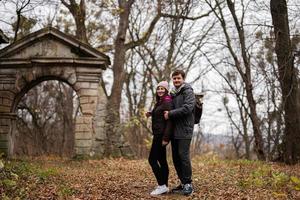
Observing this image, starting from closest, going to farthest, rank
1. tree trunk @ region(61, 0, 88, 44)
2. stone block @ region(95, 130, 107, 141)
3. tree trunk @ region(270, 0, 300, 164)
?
tree trunk @ region(270, 0, 300, 164) < stone block @ region(95, 130, 107, 141) < tree trunk @ region(61, 0, 88, 44)

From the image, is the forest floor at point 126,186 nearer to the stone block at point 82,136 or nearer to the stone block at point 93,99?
the stone block at point 82,136

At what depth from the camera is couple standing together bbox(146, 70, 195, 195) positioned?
5961 mm

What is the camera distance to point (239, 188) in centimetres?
681

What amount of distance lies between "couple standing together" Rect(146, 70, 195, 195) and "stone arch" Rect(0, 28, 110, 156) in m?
7.30

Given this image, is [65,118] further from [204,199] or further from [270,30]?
[204,199]

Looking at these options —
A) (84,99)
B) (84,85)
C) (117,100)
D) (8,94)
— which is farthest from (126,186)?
(117,100)

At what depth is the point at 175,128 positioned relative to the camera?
19.9ft

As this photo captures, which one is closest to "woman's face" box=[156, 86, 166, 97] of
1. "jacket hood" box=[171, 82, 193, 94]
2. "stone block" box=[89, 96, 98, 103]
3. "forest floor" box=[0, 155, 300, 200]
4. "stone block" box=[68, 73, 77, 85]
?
"jacket hood" box=[171, 82, 193, 94]

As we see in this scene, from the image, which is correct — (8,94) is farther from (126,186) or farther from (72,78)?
(126,186)

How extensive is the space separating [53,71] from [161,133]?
327 inches

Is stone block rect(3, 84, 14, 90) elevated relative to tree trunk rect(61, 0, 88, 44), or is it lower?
lower

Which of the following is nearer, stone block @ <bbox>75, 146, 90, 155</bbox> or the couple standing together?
the couple standing together

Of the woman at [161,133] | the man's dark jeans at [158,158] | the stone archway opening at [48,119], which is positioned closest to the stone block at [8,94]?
the woman at [161,133]

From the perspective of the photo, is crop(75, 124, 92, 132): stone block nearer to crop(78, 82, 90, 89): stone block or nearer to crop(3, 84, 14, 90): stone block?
crop(78, 82, 90, 89): stone block
